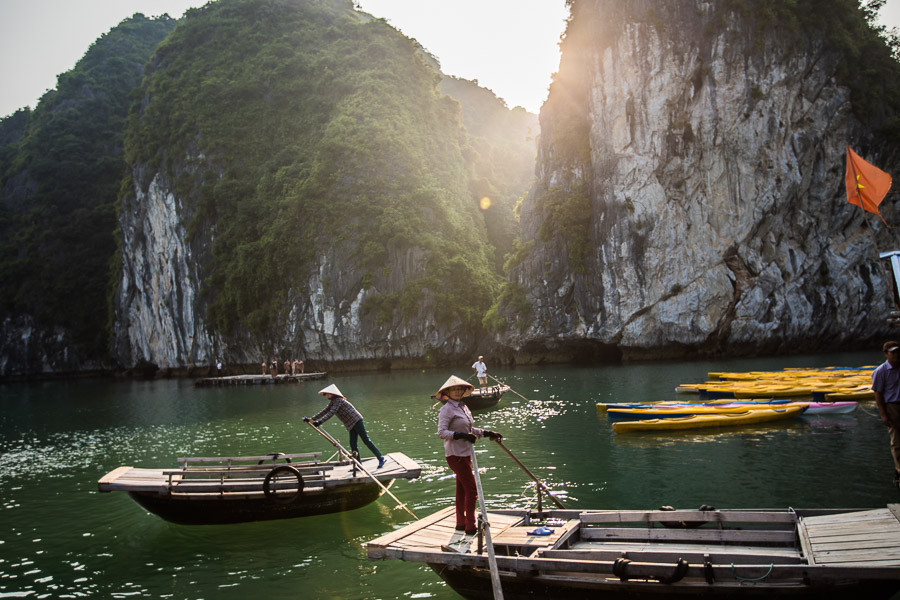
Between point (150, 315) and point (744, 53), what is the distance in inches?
2962

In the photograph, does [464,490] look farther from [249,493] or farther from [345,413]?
[249,493]

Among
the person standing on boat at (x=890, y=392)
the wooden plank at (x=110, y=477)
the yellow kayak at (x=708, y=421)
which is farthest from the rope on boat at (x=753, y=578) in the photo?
the yellow kayak at (x=708, y=421)

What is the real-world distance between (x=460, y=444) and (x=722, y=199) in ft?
143

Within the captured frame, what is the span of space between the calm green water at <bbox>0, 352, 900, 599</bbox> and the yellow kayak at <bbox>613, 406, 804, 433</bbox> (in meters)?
0.39

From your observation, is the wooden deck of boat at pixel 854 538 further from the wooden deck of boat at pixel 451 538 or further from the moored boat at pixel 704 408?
the moored boat at pixel 704 408

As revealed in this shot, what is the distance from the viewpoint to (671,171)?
1774 inches

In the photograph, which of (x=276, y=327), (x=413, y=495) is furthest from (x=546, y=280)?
(x=413, y=495)

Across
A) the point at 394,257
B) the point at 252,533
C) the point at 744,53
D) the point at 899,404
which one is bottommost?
the point at 252,533

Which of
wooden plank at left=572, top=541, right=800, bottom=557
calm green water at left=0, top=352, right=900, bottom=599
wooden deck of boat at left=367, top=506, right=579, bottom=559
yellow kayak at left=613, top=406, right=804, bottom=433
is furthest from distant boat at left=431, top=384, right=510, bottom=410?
wooden plank at left=572, top=541, right=800, bottom=557

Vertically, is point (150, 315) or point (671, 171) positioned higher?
point (671, 171)

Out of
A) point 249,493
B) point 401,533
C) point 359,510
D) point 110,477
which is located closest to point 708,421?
point 359,510

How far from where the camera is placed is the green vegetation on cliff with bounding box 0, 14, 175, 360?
8169 cm

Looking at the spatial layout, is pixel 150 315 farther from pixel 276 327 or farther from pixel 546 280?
pixel 546 280

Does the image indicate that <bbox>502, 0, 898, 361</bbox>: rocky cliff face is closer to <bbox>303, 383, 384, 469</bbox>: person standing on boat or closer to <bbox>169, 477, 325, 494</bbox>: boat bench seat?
<bbox>303, 383, 384, 469</bbox>: person standing on boat
